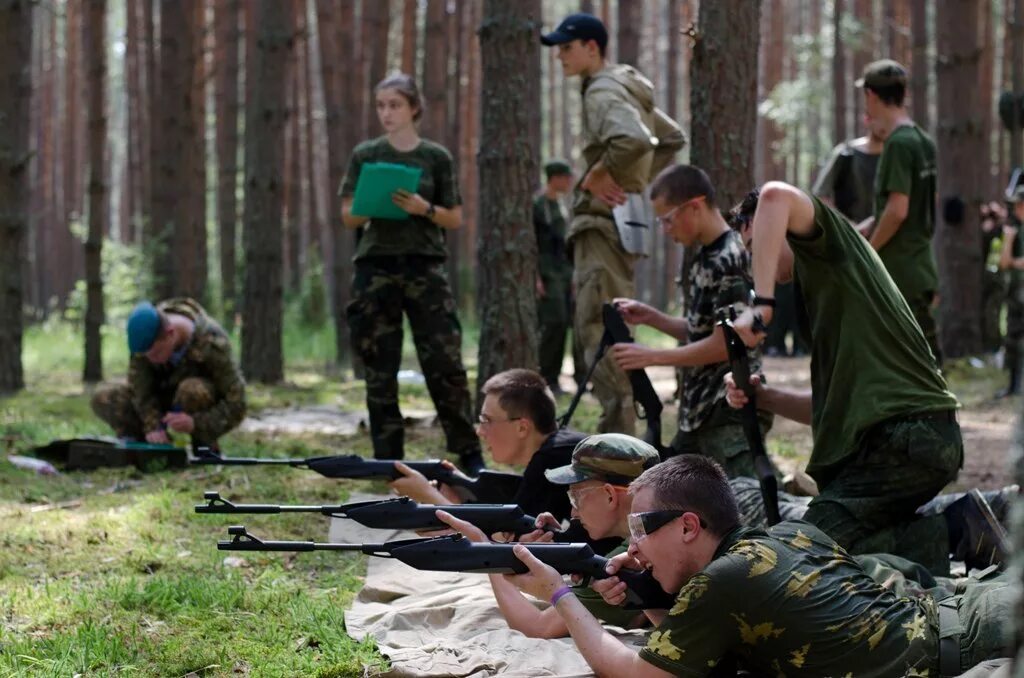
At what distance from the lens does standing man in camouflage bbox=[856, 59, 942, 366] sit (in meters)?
6.48

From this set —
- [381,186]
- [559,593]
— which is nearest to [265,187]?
[381,186]

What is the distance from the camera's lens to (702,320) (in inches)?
218

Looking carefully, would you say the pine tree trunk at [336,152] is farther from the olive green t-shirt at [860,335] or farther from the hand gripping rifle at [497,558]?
the hand gripping rifle at [497,558]

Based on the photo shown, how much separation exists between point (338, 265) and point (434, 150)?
6.98 metres

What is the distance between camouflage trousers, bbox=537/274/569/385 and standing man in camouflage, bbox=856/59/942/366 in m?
5.15

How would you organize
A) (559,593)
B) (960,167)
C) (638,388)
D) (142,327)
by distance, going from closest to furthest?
(559,593), (638,388), (142,327), (960,167)

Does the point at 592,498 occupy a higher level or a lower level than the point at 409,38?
lower

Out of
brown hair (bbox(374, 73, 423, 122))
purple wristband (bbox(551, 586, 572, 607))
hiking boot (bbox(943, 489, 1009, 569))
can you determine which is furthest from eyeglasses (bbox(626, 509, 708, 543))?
brown hair (bbox(374, 73, 423, 122))

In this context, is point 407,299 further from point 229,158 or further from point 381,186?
point 229,158

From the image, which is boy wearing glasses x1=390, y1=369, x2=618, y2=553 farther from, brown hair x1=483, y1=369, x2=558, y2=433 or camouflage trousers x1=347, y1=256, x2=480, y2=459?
camouflage trousers x1=347, y1=256, x2=480, y2=459

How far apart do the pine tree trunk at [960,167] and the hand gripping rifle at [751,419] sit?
29.6 ft

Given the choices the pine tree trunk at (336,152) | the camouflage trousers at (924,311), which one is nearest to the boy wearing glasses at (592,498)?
the camouflage trousers at (924,311)

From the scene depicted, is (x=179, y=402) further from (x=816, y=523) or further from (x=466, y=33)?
(x=466, y=33)

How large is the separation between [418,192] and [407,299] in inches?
24.7
